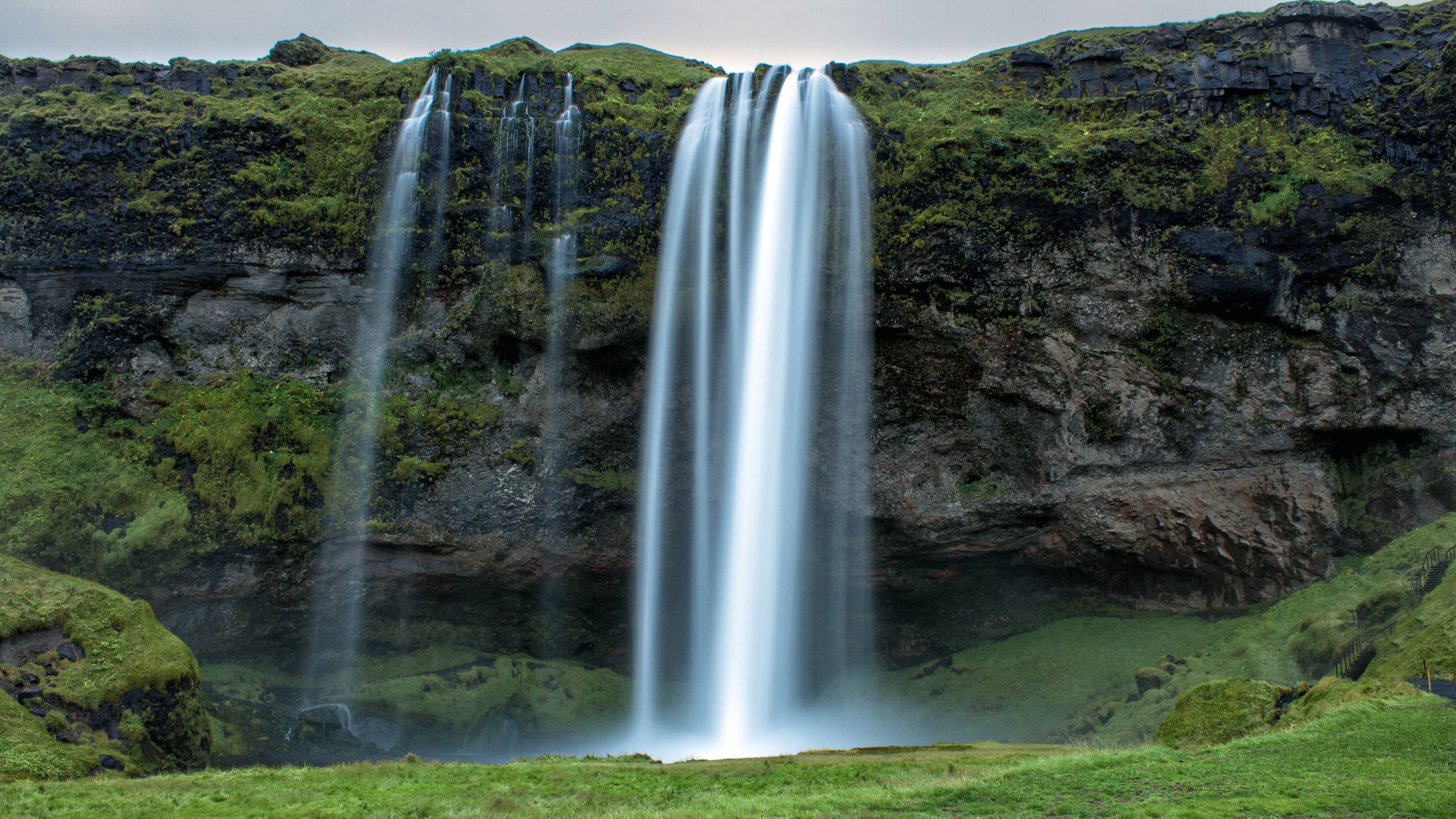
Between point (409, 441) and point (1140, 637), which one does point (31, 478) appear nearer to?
point (409, 441)

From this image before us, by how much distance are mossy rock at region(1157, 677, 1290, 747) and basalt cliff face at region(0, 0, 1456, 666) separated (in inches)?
368

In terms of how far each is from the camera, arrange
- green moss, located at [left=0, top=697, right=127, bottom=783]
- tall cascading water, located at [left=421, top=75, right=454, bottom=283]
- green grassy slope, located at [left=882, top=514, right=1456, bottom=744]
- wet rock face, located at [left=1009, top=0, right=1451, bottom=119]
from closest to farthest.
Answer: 1. green moss, located at [left=0, top=697, right=127, bottom=783]
2. green grassy slope, located at [left=882, top=514, right=1456, bottom=744]
3. wet rock face, located at [left=1009, top=0, right=1451, bottom=119]
4. tall cascading water, located at [left=421, top=75, right=454, bottom=283]

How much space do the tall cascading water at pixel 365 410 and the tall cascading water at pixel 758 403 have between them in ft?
29.4

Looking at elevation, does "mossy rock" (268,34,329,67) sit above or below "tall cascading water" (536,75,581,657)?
above

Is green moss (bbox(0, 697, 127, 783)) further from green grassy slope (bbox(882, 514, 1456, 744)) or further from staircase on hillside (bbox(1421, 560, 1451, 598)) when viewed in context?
staircase on hillside (bbox(1421, 560, 1451, 598))

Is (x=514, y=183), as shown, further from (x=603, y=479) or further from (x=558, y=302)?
(x=603, y=479)

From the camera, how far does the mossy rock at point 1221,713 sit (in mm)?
18938

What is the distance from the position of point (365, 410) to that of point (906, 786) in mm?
22665

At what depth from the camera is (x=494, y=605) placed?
32.4 metres

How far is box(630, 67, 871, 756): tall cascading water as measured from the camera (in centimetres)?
2962

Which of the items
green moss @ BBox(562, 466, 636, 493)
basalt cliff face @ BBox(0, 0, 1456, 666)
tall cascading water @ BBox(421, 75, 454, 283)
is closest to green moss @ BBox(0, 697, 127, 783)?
basalt cliff face @ BBox(0, 0, 1456, 666)

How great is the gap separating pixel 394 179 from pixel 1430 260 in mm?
33446

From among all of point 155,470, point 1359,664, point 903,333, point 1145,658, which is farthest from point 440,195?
point 1359,664

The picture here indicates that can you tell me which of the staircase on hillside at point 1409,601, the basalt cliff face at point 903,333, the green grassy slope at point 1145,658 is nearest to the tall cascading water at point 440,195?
the basalt cliff face at point 903,333
